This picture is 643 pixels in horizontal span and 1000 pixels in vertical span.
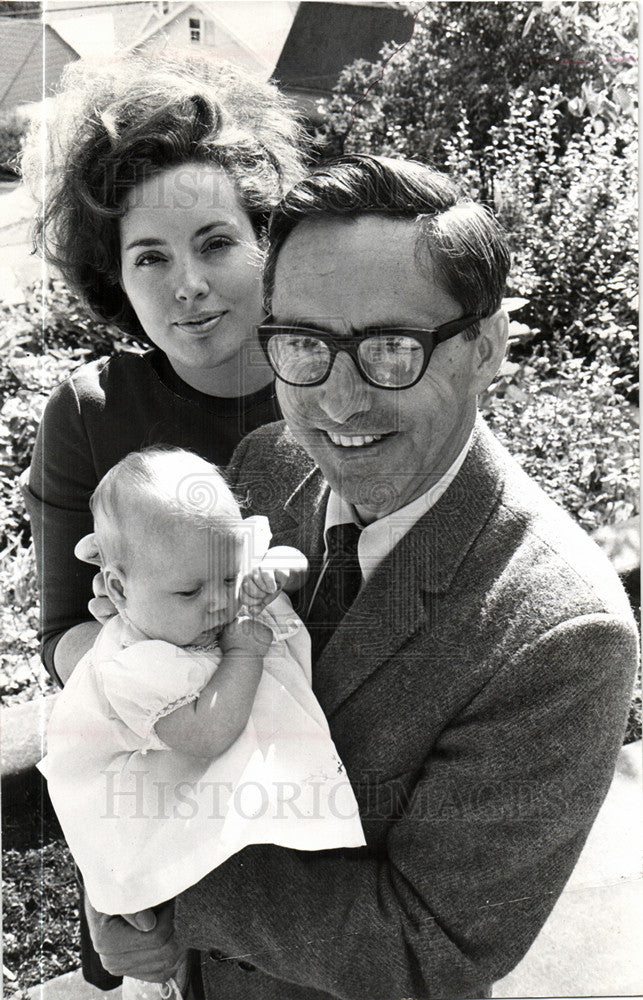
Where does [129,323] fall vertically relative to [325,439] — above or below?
above

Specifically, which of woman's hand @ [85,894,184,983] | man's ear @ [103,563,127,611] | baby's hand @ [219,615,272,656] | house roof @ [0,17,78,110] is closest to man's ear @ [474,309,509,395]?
baby's hand @ [219,615,272,656]

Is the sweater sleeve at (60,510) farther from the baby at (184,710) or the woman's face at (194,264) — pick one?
the woman's face at (194,264)

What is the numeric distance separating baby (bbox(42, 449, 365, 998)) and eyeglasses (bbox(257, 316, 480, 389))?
0.26m

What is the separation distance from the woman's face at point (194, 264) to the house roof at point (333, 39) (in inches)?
12.6

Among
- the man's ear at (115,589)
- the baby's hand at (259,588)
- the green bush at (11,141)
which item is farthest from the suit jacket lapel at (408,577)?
the green bush at (11,141)

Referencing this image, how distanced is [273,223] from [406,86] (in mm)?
505

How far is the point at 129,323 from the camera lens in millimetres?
1795

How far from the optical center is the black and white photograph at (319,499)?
5.15 feet

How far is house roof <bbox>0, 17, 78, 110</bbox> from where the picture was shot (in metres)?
1.84

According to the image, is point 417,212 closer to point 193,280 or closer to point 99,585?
point 193,280

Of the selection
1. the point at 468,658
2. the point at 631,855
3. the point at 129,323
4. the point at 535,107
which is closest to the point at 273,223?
the point at 129,323

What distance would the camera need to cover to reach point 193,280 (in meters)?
1.70

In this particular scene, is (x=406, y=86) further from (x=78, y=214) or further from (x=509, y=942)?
(x=509, y=942)

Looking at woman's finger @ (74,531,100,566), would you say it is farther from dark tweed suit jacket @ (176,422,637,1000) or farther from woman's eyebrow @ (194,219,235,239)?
woman's eyebrow @ (194,219,235,239)
